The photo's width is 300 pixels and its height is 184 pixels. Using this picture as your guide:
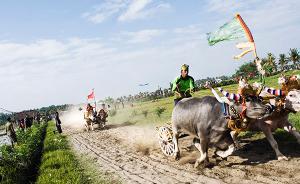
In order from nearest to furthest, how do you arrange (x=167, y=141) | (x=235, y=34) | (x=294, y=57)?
(x=235, y=34), (x=167, y=141), (x=294, y=57)

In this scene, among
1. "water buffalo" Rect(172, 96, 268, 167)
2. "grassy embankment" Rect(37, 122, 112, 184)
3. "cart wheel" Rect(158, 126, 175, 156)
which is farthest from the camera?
"cart wheel" Rect(158, 126, 175, 156)

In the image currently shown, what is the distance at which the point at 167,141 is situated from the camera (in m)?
11.6

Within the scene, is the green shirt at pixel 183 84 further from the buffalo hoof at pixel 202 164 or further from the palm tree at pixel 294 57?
the palm tree at pixel 294 57

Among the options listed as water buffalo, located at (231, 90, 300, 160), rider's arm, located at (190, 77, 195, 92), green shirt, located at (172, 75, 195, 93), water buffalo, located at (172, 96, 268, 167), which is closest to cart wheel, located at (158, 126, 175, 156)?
water buffalo, located at (172, 96, 268, 167)

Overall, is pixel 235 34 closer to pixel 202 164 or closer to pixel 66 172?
pixel 202 164

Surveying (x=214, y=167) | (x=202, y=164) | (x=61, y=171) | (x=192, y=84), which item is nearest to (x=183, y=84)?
(x=192, y=84)

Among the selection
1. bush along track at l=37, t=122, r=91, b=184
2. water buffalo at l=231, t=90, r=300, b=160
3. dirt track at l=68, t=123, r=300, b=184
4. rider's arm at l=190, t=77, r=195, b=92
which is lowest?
dirt track at l=68, t=123, r=300, b=184

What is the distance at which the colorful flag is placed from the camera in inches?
337

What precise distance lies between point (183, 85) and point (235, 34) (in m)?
3.15

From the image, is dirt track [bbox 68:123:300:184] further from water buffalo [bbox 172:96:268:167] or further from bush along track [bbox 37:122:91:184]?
bush along track [bbox 37:122:91:184]

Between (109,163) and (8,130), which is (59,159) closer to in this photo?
(109,163)

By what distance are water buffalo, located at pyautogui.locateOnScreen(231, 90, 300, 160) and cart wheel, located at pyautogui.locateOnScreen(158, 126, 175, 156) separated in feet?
9.15

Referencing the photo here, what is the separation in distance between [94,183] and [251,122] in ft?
14.8

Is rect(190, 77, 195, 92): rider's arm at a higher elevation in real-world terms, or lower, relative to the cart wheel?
higher
